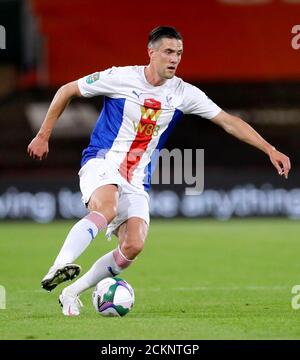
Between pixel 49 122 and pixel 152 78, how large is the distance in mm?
964

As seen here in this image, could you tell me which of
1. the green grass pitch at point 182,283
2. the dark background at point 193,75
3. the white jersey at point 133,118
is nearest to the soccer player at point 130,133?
the white jersey at point 133,118

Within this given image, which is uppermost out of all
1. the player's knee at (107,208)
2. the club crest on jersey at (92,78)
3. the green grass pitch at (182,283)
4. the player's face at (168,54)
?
the player's face at (168,54)

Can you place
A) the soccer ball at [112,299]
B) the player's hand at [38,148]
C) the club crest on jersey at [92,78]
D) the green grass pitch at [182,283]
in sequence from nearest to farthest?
the green grass pitch at [182,283] → the soccer ball at [112,299] → the player's hand at [38,148] → the club crest on jersey at [92,78]

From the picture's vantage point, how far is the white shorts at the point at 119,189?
8531 mm

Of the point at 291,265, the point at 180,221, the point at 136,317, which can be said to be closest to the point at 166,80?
the point at 136,317

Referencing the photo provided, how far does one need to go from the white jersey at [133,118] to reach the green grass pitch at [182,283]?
47.3 inches

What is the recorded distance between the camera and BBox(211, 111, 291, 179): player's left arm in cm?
841

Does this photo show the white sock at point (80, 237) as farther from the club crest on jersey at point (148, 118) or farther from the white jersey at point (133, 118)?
the club crest on jersey at point (148, 118)

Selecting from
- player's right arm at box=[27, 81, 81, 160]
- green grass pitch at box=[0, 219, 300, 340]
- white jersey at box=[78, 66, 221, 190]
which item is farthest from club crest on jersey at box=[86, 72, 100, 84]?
green grass pitch at box=[0, 219, 300, 340]

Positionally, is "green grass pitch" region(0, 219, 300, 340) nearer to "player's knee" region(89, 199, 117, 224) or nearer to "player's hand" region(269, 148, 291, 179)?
"player's knee" region(89, 199, 117, 224)

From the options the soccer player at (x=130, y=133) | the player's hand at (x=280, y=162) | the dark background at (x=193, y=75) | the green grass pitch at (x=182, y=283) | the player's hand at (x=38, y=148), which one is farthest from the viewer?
the dark background at (x=193, y=75)

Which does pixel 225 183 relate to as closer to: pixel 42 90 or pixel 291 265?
pixel 42 90

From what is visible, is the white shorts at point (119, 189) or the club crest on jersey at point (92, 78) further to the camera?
the club crest on jersey at point (92, 78)

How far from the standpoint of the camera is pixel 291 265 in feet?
41.5
